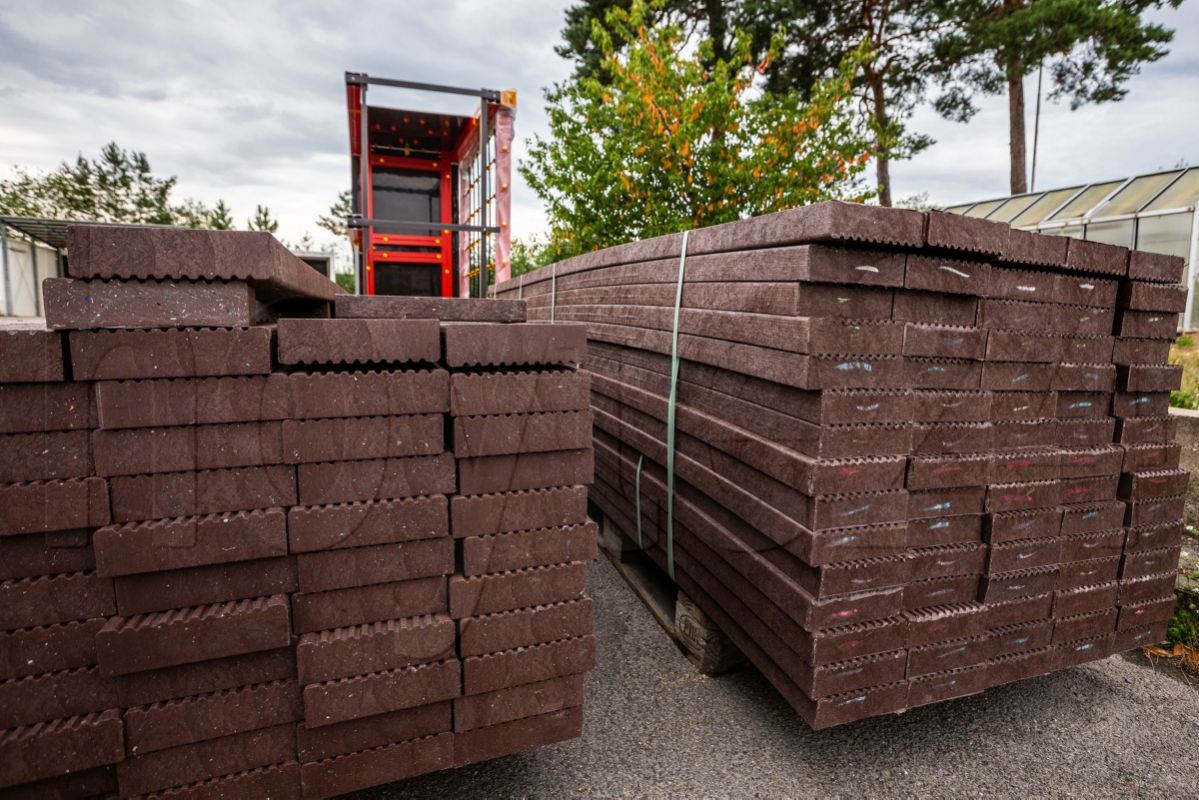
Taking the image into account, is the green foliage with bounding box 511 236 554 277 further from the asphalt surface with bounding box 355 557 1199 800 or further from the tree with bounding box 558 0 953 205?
the asphalt surface with bounding box 355 557 1199 800

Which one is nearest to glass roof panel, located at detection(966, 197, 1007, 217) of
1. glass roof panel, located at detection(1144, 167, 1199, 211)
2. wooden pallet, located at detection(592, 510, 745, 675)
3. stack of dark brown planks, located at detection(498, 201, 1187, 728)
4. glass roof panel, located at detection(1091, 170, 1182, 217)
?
glass roof panel, located at detection(1091, 170, 1182, 217)

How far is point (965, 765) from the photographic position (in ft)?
8.59

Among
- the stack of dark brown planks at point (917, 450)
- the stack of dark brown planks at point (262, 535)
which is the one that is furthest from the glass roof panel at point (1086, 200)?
the stack of dark brown planks at point (262, 535)

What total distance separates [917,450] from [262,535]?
95.1 inches

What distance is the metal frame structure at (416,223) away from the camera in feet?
19.5

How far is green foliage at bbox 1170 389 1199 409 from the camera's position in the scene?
6.16 m

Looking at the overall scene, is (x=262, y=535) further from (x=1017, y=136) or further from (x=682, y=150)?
(x=1017, y=136)

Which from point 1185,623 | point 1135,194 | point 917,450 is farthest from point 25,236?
point 1135,194

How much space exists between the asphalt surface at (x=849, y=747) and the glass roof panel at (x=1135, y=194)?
1204cm

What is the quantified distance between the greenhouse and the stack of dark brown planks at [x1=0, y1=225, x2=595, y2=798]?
11980 millimetres

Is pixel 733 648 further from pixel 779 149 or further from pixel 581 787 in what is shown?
pixel 779 149

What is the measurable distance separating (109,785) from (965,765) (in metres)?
3.13

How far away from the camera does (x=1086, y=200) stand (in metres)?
13.0

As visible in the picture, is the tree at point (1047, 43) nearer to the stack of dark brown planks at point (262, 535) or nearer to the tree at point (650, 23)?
the tree at point (650, 23)
